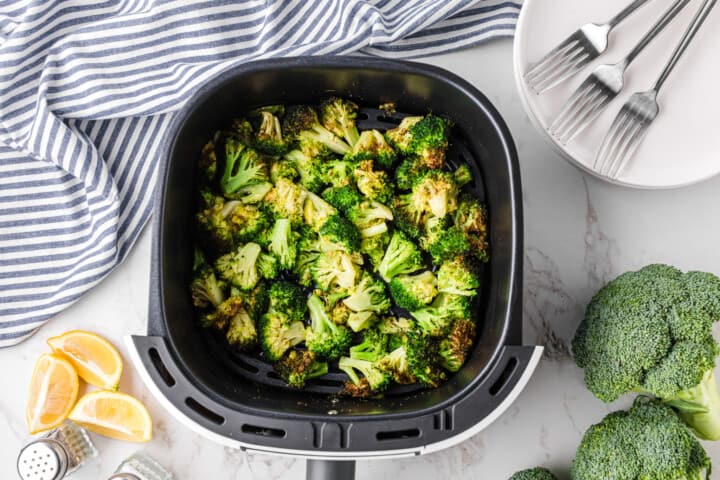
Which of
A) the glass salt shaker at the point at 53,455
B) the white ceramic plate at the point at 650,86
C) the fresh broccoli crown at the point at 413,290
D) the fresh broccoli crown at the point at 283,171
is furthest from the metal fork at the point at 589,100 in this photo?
the glass salt shaker at the point at 53,455

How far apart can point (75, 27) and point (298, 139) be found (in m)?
0.58

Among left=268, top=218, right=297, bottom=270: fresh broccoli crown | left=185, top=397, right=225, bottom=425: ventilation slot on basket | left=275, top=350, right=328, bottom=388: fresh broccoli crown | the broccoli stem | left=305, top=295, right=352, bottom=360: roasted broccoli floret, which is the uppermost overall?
left=268, top=218, right=297, bottom=270: fresh broccoli crown

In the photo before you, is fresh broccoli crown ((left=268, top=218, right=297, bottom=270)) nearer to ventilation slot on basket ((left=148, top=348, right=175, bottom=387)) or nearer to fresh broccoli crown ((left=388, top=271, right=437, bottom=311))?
fresh broccoli crown ((left=388, top=271, right=437, bottom=311))

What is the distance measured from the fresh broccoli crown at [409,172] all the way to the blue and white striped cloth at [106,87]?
0.28 m

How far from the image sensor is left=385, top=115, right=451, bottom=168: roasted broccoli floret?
1.41 m

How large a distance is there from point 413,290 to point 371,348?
15cm

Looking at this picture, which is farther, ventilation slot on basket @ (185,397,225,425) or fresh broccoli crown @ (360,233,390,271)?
fresh broccoli crown @ (360,233,390,271)

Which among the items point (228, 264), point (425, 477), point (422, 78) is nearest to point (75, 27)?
point (228, 264)

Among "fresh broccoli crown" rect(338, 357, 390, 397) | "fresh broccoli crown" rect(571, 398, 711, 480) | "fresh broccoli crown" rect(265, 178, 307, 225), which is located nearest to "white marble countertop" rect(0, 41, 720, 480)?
"fresh broccoli crown" rect(571, 398, 711, 480)

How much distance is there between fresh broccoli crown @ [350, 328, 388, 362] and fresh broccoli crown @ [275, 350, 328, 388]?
7 cm

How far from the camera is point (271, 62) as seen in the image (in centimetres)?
132

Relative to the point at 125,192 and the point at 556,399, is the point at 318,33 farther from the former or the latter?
the point at 556,399

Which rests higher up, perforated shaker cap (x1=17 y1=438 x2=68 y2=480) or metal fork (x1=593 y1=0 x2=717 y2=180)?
metal fork (x1=593 y1=0 x2=717 y2=180)

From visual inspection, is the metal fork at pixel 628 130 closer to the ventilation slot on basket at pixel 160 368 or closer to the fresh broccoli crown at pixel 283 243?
the fresh broccoli crown at pixel 283 243
